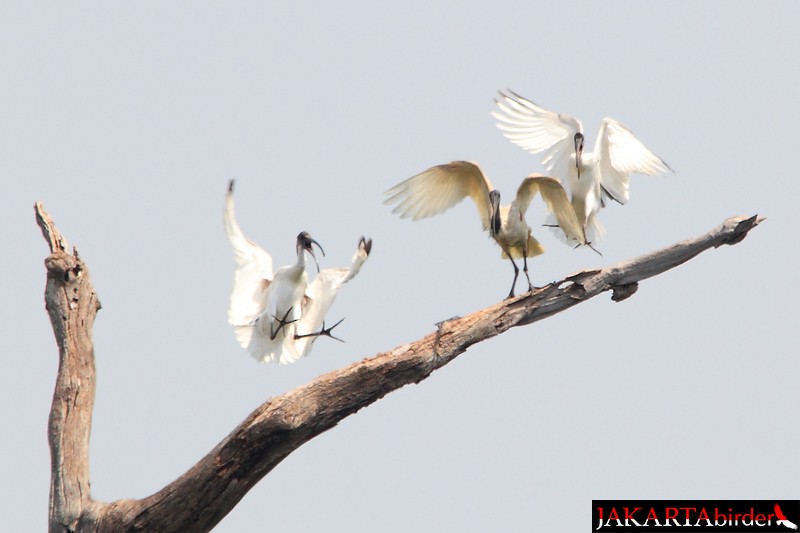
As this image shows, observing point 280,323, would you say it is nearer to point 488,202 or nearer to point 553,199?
point 488,202

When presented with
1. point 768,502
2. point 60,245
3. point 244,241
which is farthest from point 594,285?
point 60,245

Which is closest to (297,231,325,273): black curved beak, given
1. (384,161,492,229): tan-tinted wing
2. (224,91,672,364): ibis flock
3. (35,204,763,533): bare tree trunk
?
(224,91,672,364): ibis flock

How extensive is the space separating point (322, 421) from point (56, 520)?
2150mm

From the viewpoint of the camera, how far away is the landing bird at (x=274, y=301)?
961 centimetres

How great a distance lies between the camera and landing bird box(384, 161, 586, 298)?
396 inches

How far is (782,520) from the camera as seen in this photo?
8992 mm

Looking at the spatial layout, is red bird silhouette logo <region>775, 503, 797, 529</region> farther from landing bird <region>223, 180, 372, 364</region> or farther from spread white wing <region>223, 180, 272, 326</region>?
spread white wing <region>223, 180, 272, 326</region>

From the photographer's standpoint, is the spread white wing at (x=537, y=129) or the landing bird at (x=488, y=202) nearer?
the landing bird at (x=488, y=202)

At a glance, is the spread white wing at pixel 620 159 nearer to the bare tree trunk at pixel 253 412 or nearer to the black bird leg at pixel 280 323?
the bare tree trunk at pixel 253 412

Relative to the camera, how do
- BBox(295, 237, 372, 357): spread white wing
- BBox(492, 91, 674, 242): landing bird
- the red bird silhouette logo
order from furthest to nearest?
1. BBox(492, 91, 674, 242): landing bird
2. BBox(295, 237, 372, 357): spread white wing
3. the red bird silhouette logo

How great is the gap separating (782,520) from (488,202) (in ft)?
11.9

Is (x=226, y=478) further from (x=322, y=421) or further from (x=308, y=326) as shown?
(x=308, y=326)

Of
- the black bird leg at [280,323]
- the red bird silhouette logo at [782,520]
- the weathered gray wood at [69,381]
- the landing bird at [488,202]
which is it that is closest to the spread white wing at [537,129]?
the landing bird at [488,202]

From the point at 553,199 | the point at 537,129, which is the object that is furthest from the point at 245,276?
the point at 537,129
